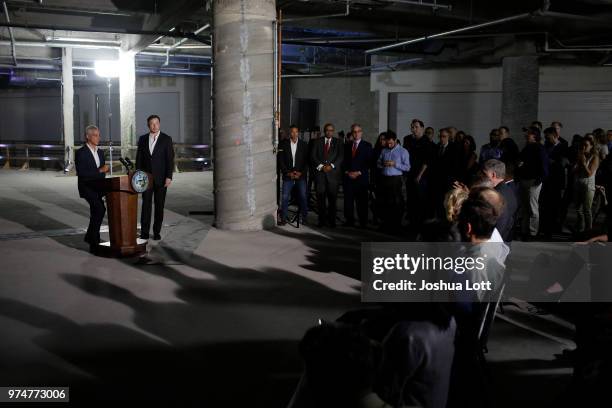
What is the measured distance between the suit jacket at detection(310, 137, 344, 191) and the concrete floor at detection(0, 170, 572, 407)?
3.11 feet

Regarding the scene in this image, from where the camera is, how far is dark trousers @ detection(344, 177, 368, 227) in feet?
33.1

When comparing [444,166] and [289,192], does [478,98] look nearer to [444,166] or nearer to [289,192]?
[444,166]

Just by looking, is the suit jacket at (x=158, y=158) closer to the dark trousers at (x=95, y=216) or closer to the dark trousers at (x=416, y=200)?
the dark trousers at (x=95, y=216)

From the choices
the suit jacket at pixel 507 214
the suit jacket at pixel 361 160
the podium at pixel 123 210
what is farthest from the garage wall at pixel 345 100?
the suit jacket at pixel 507 214

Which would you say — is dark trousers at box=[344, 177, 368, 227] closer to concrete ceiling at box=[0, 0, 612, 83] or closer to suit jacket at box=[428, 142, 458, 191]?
suit jacket at box=[428, 142, 458, 191]

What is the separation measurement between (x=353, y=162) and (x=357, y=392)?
816 centimetres

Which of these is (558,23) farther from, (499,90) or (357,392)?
(357,392)

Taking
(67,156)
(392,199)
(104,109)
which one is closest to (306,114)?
(392,199)

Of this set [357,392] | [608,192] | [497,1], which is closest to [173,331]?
[357,392]

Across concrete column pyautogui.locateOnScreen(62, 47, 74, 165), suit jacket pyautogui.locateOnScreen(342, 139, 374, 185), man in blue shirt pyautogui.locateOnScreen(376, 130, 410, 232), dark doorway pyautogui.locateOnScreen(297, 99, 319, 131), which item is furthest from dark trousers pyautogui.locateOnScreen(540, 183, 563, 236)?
concrete column pyautogui.locateOnScreen(62, 47, 74, 165)

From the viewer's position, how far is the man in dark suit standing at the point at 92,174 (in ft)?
25.6

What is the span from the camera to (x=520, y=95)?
15.1 meters

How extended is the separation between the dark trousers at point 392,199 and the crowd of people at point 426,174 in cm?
1

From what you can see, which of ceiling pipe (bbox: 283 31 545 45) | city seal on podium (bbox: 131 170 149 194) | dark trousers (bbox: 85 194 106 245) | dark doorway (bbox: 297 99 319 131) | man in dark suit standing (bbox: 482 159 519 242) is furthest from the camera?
ceiling pipe (bbox: 283 31 545 45)
